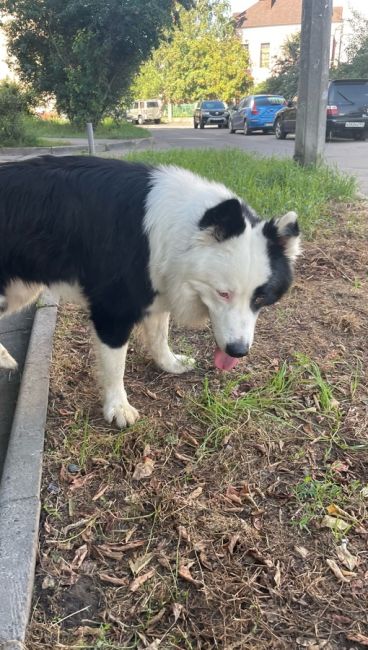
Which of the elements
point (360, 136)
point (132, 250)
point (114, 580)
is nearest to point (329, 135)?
point (360, 136)

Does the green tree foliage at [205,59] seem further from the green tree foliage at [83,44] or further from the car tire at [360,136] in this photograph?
the car tire at [360,136]

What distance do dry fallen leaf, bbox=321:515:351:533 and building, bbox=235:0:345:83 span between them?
61241 millimetres

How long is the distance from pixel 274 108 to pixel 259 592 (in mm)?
26190

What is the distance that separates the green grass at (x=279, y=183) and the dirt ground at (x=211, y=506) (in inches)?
101

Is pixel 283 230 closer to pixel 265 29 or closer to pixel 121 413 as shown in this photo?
pixel 121 413

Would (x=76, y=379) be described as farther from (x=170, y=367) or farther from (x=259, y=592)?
(x=259, y=592)

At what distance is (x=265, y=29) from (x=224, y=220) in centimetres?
6491

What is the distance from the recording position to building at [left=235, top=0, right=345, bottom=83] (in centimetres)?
→ 5631

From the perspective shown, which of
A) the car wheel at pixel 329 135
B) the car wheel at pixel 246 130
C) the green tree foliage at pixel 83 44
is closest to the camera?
the green tree foliage at pixel 83 44

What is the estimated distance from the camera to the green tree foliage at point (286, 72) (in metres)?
40.0

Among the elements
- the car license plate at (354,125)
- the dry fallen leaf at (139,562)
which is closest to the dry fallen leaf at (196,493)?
the dry fallen leaf at (139,562)

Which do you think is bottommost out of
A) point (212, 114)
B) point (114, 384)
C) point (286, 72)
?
point (114, 384)

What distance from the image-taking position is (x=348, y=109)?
1817cm

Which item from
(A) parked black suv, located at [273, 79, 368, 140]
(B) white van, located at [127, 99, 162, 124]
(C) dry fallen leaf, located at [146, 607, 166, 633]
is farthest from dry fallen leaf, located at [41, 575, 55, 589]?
(B) white van, located at [127, 99, 162, 124]
